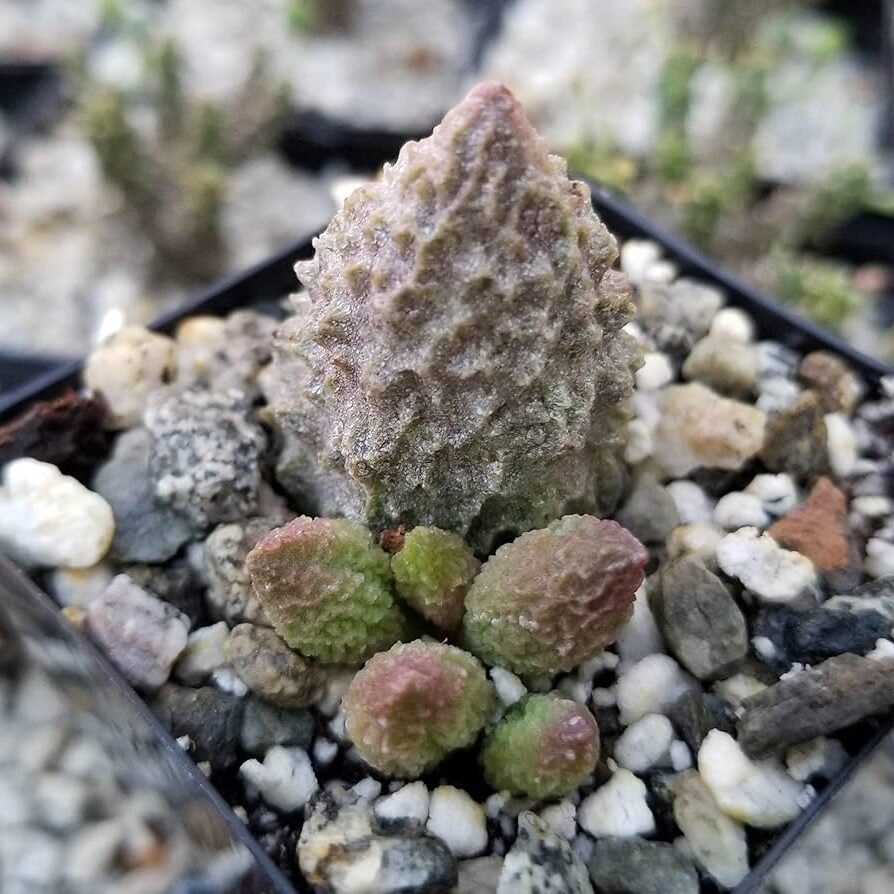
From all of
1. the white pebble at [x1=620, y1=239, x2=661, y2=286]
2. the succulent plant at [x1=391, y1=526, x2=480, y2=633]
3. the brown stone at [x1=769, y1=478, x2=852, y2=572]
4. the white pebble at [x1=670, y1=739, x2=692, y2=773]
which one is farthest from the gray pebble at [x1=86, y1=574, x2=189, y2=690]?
the white pebble at [x1=620, y1=239, x2=661, y2=286]

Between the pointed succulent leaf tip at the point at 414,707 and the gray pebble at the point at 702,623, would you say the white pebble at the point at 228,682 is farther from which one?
the gray pebble at the point at 702,623

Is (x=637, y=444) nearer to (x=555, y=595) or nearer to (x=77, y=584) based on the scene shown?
(x=555, y=595)

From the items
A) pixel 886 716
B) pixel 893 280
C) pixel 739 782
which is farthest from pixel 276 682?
pixel 893 280

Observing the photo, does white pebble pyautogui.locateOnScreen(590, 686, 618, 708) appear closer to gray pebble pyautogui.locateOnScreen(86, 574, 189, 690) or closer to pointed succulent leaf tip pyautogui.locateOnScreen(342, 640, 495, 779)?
pointed succulent leaf tip pyautogui.locateOnScreen(342, 640, 495, 779)

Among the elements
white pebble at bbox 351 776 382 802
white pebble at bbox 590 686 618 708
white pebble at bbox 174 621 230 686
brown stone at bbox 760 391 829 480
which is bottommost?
white pebble at bbox 351 776 382 802

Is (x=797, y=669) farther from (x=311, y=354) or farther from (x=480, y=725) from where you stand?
(x=311, y=354)
